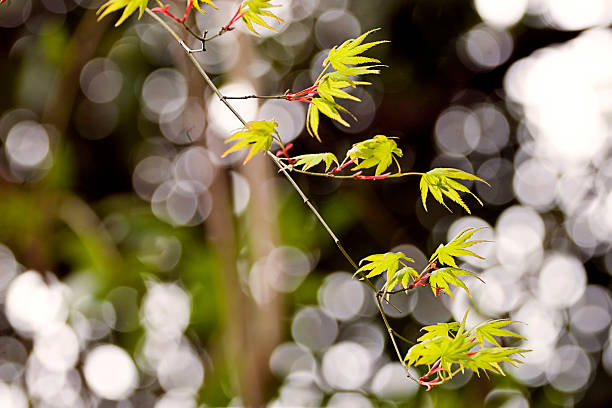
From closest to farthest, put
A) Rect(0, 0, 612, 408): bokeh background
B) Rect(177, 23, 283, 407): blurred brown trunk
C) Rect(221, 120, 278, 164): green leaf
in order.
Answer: Rect(221, 120, 278, 164): green leaf < Rect(177, 23, 283, 407): blurred brown trunk < Rect(0, 0, 612, 408): bokeh background

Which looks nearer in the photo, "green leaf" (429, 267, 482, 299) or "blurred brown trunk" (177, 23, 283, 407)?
"green leaf" (429, 267, 482, 299)

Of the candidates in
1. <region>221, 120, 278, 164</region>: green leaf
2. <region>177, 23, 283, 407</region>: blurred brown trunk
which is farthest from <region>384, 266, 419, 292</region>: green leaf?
<region>177, 23, 283, 407</region>: blurred brown trunk

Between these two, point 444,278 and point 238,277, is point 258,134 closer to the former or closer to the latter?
point 444,278

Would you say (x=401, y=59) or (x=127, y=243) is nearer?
(x=127, y=243)

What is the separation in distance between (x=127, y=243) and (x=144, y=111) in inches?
26.7

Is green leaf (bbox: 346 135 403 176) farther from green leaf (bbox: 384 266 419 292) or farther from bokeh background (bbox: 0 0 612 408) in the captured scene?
bokeh background (bbox: 0 0 612 408)

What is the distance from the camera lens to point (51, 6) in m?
2.58

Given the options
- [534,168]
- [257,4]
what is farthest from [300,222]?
[257,4]

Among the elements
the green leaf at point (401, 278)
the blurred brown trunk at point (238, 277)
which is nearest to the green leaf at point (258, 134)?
the green leaf at point (401, 278)

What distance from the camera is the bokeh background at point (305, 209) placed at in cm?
229

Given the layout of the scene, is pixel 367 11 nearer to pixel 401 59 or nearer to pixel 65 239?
pixel 401 59

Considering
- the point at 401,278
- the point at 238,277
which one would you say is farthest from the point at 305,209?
the point at 401,278

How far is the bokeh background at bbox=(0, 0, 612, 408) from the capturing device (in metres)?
2.29

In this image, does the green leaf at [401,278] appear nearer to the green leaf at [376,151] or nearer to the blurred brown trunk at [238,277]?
the green leaf at [376,151]
